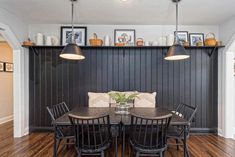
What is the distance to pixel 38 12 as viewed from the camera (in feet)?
11.7

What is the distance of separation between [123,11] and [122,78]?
1522 millimetres

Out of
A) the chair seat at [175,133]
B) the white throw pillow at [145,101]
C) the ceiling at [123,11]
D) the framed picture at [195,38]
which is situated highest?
the ceiling at [123,11]

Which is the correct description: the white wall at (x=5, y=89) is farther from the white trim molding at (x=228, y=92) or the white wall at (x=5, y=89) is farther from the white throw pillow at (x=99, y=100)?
the white trim molding at (x=228, y=92)

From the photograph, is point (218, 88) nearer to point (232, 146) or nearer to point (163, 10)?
point (232, 146)

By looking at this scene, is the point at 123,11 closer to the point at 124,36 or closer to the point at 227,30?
the point at 124,36

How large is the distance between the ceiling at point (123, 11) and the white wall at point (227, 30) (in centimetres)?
12

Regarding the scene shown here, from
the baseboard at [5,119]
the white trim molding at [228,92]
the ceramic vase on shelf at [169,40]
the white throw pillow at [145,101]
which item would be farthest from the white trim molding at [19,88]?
the white trim molding at [228,92]

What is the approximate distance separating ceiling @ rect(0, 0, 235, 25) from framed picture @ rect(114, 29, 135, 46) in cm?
21

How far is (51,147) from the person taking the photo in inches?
132

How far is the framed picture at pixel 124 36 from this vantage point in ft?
14.0

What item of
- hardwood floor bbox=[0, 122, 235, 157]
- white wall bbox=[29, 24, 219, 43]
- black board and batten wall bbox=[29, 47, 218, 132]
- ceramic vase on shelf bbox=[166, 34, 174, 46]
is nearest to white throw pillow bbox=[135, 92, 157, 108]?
black board and batten wall bbox=[29, 47, 218, 132]

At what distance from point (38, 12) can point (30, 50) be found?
3.51 ft

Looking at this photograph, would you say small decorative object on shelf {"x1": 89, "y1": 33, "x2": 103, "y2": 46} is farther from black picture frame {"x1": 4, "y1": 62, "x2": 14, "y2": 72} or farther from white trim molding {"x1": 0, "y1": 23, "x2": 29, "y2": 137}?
black picture frame {"x1": 4, "y1": 62, "x2": 14, "y2": 72}

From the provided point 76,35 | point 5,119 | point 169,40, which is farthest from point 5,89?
point 169,40
